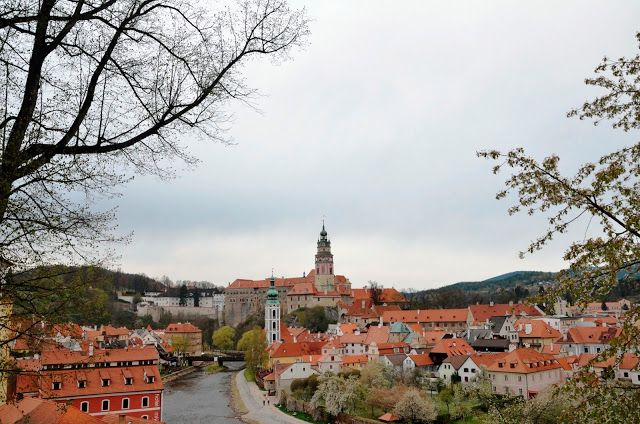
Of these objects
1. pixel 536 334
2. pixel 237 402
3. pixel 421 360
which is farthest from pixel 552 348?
pixel 237 402

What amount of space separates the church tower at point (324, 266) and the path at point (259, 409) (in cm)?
3883

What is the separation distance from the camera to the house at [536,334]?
4049 centimetres

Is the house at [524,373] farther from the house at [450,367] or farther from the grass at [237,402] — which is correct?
the grass at [237,402]

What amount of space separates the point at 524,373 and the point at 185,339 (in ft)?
147

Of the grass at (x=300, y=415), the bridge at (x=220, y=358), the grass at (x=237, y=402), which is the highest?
the bridge at (x=220, y=358)

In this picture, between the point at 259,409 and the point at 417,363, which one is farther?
the point at 417,363

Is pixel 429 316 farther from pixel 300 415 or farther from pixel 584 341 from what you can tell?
pixel 300 415

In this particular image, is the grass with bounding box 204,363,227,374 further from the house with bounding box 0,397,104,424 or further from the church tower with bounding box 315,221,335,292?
the house with bounding box 0,397,104,424

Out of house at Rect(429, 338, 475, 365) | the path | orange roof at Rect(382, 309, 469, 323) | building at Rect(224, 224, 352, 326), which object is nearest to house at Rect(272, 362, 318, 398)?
the path

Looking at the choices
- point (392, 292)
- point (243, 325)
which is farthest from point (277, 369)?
point (392, 292)

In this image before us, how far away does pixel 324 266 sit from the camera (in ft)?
263

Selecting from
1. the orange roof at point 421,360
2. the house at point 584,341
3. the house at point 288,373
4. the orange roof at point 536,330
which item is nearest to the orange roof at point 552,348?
the house at point 584,341

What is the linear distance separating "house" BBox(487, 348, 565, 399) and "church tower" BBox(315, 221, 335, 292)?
50.1m

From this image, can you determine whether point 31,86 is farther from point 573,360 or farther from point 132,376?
point 573,360
